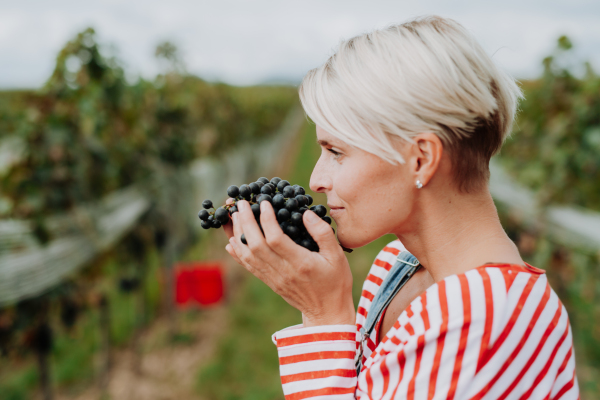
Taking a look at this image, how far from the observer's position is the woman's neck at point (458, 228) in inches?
45.4

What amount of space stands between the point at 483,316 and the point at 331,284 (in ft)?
1.25

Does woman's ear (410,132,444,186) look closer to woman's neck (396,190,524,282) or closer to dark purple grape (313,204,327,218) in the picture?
woman's neck (396,190,524,282)

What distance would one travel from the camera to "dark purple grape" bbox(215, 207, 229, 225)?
49.9 inches

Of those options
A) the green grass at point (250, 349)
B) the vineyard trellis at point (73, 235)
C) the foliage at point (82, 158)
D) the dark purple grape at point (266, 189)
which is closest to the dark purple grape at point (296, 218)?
the dark purple grape at point (266, 189)

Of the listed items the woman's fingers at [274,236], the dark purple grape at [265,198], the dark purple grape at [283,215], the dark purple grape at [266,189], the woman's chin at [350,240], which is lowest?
the woman's chin at [350,240]

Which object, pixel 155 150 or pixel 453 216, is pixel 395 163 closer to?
pixel 453 216

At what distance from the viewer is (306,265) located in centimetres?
113

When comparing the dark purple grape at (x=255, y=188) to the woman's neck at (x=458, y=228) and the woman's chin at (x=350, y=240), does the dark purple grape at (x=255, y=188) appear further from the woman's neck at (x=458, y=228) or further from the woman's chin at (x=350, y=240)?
the woman's neck at (x=458, y=228)

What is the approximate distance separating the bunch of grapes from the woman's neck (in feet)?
0.90

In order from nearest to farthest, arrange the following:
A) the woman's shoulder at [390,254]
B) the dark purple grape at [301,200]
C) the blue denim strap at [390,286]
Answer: the dark purple grape at [301,200]
the blue denim strap at [390,286]
the woman's shoulder at [390,254]

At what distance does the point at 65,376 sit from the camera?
439 cm

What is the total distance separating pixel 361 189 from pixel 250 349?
4.18 m

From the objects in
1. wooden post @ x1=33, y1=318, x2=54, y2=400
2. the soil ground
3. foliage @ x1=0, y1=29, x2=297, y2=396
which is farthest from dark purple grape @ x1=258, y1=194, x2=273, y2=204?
the soil ground

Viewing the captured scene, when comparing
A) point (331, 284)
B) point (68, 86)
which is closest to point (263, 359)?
point (68, 86)
